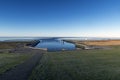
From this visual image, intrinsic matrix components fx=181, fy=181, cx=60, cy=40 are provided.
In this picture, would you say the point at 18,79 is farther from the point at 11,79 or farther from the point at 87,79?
the point at 87,79

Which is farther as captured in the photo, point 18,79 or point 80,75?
point 80,75

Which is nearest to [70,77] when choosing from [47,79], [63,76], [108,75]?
[63,76]

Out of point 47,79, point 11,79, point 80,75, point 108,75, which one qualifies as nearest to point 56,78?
point 47,79

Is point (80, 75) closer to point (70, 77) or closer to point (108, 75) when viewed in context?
point (70, 77)

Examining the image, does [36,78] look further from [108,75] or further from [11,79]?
[108,75]

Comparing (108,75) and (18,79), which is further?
(108,75)

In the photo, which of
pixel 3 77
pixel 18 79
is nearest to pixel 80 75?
pixel 18 79

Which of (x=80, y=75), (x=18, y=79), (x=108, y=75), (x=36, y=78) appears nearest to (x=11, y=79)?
(x=18, y=79)

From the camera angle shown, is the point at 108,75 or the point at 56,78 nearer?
the point at 56,78
